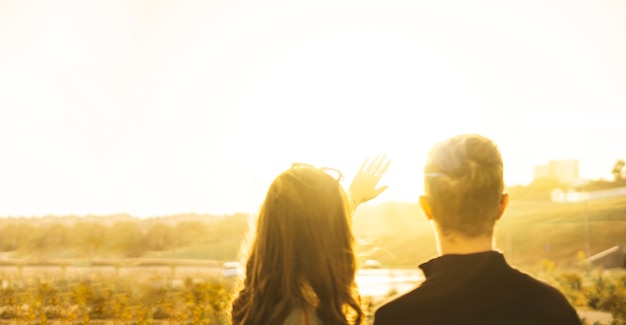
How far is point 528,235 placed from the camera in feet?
184

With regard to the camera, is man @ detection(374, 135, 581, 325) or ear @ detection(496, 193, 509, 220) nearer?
man @ detection(374, 135, 581, 325)

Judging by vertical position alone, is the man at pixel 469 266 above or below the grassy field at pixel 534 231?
above

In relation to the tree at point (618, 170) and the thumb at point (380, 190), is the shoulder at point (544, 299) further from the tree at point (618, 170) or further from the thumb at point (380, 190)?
the tree at point (618, 170)

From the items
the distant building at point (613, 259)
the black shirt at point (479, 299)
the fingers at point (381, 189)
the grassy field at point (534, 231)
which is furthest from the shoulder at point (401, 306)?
the grassy field at point (534, 231)

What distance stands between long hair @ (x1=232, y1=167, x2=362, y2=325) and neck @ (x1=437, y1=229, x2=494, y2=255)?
44cm

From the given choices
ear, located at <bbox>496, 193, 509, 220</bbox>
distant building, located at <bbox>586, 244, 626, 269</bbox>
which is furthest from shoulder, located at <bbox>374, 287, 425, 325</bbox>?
distant building, located at <bbox>586, 244, 626, 269</bbox>

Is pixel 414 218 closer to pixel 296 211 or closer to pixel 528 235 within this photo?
pixel 528 235

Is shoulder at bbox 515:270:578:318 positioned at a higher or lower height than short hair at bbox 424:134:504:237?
lower

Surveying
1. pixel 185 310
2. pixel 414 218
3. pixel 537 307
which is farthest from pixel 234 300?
pixel 414 218

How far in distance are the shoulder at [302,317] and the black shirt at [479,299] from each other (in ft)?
0.97

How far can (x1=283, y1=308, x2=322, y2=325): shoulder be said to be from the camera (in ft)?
9.48

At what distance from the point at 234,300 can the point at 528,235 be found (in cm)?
5532

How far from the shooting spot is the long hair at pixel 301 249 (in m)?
2.95

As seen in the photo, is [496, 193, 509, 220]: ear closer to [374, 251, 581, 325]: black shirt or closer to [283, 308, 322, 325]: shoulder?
[374, 251, 581, 325]: black shirt
